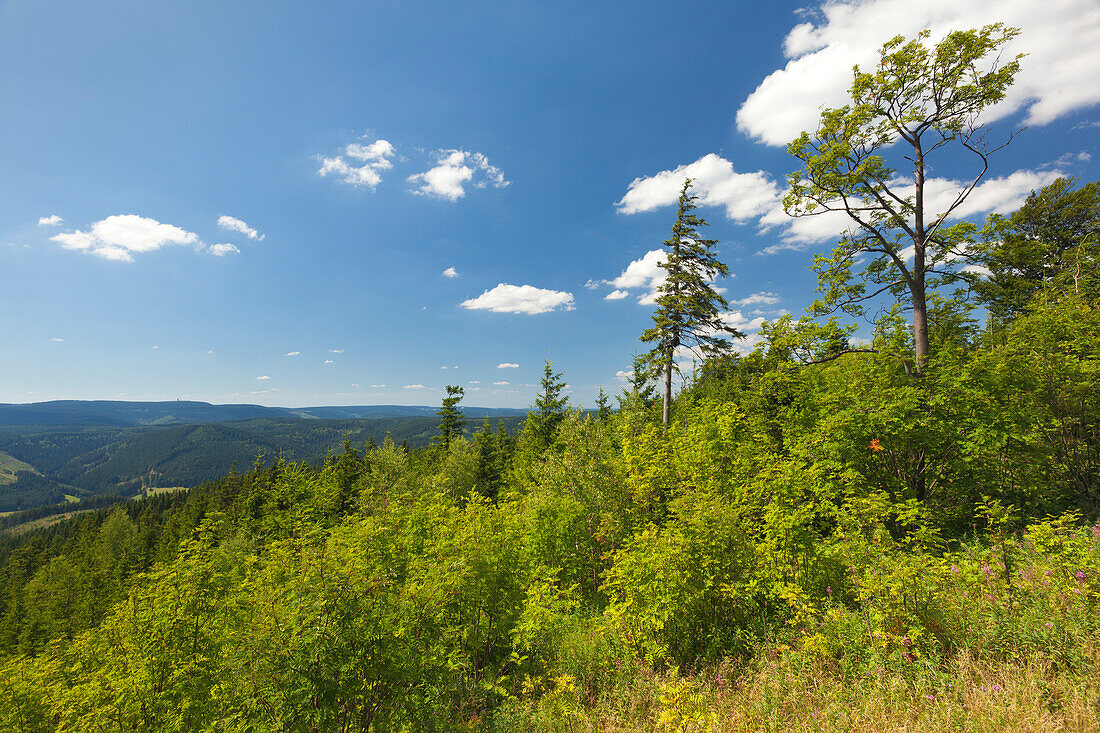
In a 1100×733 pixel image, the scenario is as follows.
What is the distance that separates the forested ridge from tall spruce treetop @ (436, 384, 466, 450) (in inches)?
834

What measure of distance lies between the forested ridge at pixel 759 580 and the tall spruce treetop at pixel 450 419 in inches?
834

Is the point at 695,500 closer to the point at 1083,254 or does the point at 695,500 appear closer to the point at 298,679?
the point at 298,679

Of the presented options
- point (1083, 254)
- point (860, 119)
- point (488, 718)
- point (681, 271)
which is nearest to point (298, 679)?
point (488, 718)

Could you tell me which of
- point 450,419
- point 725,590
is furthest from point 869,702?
point 450,419

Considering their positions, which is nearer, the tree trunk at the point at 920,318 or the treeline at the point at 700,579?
the treeline at the point at 700,579

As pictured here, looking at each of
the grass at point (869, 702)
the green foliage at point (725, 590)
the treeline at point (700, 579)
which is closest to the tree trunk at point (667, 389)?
the treeline at point (700, 579)

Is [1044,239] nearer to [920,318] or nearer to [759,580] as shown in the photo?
[920,318]

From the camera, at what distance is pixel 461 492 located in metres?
32.3

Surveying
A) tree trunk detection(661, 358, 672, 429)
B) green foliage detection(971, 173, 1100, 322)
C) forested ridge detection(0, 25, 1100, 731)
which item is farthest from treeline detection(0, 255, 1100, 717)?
green foliage detection(971, 173, 1100, 322)

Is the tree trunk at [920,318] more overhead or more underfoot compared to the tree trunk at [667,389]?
more overhead

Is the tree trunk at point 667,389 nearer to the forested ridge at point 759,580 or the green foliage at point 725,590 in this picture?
the forested ridge at point 759,580

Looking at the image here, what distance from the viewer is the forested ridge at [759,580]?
5410mm

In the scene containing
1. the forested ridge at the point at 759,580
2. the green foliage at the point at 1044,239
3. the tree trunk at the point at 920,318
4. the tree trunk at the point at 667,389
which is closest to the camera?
the forested ridge at the point at 759,580

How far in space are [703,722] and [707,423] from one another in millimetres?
9612
